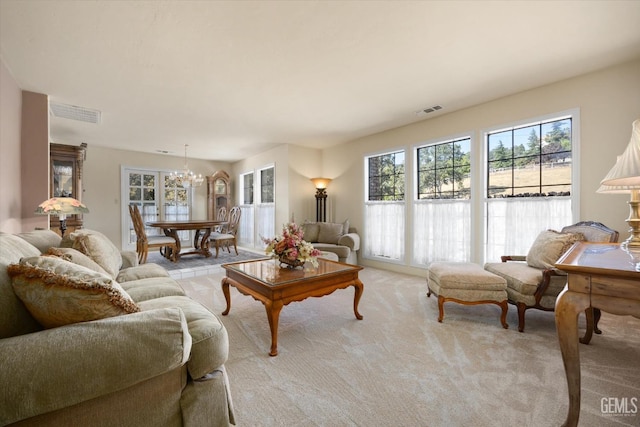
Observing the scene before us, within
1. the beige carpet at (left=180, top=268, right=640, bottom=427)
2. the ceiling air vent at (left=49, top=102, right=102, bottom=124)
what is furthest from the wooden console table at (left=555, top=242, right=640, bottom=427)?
the ceiling air vent at (left=49, top=102, right=102, bottom=124)

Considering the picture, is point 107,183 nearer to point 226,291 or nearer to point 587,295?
point 226,291

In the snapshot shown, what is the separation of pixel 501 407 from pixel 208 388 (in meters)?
1.57

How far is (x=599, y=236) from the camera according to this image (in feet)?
8.19

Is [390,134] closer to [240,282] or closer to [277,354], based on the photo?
[240,282]

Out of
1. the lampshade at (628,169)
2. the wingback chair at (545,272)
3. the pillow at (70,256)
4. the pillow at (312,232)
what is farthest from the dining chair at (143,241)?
the lampshade at (628,169)

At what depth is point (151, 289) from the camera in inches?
76.6

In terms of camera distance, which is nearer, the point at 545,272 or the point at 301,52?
the point at 545,272

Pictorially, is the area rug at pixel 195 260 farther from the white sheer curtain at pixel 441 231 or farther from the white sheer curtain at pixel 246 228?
the white sheer curtain at pixel 441 231

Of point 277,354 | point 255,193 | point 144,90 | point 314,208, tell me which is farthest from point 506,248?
point 255,193

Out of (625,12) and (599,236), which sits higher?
(625,12)

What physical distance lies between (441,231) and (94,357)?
4242 mm

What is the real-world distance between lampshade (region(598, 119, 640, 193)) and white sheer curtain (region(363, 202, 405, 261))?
114 inches

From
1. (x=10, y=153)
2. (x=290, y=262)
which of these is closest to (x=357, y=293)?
(x=290, y=262)

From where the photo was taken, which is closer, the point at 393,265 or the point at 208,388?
the point at 208,388
